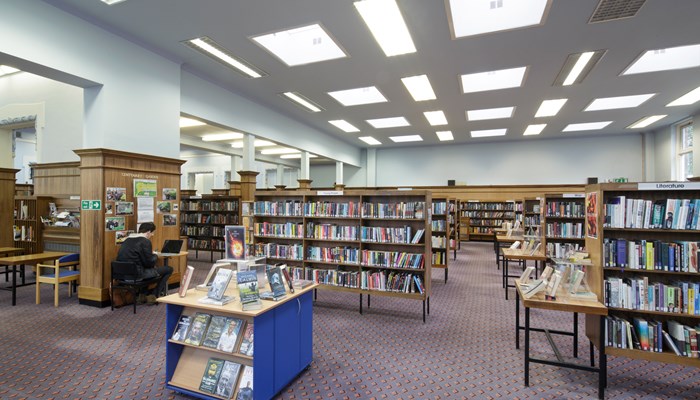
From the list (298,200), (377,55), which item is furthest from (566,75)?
(298,200)

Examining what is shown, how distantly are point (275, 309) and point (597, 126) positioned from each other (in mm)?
13059

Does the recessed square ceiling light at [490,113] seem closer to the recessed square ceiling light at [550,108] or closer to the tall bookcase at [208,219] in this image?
the recessed square ceiling light at [550,108]

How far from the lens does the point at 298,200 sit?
563cm

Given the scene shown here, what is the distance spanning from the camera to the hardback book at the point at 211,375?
2.63m

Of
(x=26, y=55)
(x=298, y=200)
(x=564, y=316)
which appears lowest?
(x=564, y=316)

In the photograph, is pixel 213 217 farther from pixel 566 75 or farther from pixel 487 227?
pixel 487 227

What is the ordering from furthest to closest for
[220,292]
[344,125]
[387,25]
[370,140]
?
[370,140]
[344,125]
[387,25]
[220,292]

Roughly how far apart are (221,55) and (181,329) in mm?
4978

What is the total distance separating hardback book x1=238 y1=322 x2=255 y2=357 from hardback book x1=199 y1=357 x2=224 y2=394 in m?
0.27

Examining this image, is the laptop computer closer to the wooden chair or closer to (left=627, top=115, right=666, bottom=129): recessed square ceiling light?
the wooden chair

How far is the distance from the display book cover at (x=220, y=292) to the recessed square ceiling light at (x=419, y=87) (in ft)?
18.8

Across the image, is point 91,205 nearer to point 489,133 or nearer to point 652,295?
point 652,295

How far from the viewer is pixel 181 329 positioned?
2820mm

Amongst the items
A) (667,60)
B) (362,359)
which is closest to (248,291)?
(362,359)
